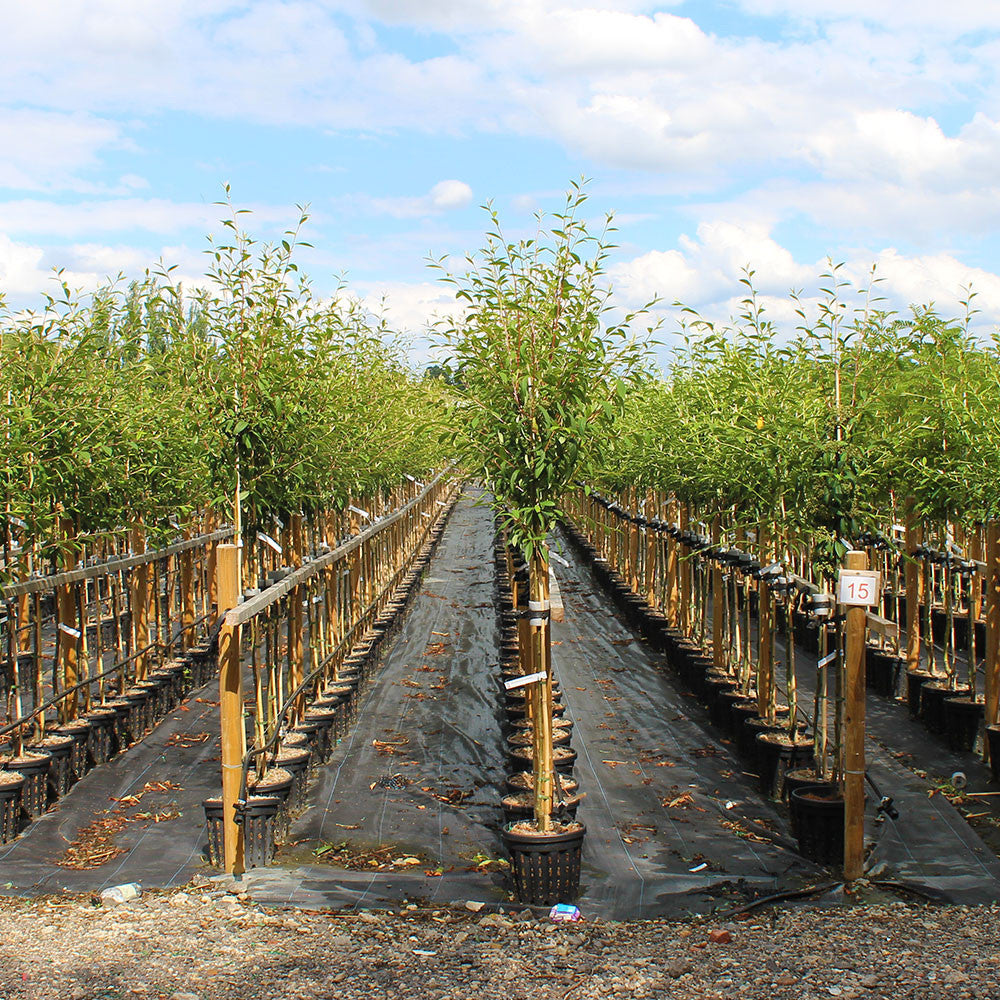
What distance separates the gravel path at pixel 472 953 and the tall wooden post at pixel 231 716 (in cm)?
47

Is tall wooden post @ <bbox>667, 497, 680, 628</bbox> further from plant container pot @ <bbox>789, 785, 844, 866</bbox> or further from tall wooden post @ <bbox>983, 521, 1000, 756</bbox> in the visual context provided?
plant container pot @ <bbox>789, 785, 844, 866</bbox>

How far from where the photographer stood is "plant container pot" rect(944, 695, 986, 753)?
7.61 meters

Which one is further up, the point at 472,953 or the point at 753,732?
the point at 753,732

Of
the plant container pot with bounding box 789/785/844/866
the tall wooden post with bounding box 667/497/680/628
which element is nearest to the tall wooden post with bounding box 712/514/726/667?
the tall wooden post with bounding box 667/497/680/628

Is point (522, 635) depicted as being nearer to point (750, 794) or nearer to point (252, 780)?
point (750, 794)

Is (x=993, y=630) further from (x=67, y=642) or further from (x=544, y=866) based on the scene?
(x=67, y=642)

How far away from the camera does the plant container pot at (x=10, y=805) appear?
5629 millimetres

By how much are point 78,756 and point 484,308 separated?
4192mm

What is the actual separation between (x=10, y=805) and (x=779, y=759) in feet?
14.9

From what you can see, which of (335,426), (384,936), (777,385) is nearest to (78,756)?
(335,426)

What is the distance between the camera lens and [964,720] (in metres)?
7.69

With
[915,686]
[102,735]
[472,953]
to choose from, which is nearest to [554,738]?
[472,953]

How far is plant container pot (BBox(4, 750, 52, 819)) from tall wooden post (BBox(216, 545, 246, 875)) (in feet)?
4.81

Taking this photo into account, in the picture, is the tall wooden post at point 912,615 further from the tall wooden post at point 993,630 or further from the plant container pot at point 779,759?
the plant container pot at point 779,759
